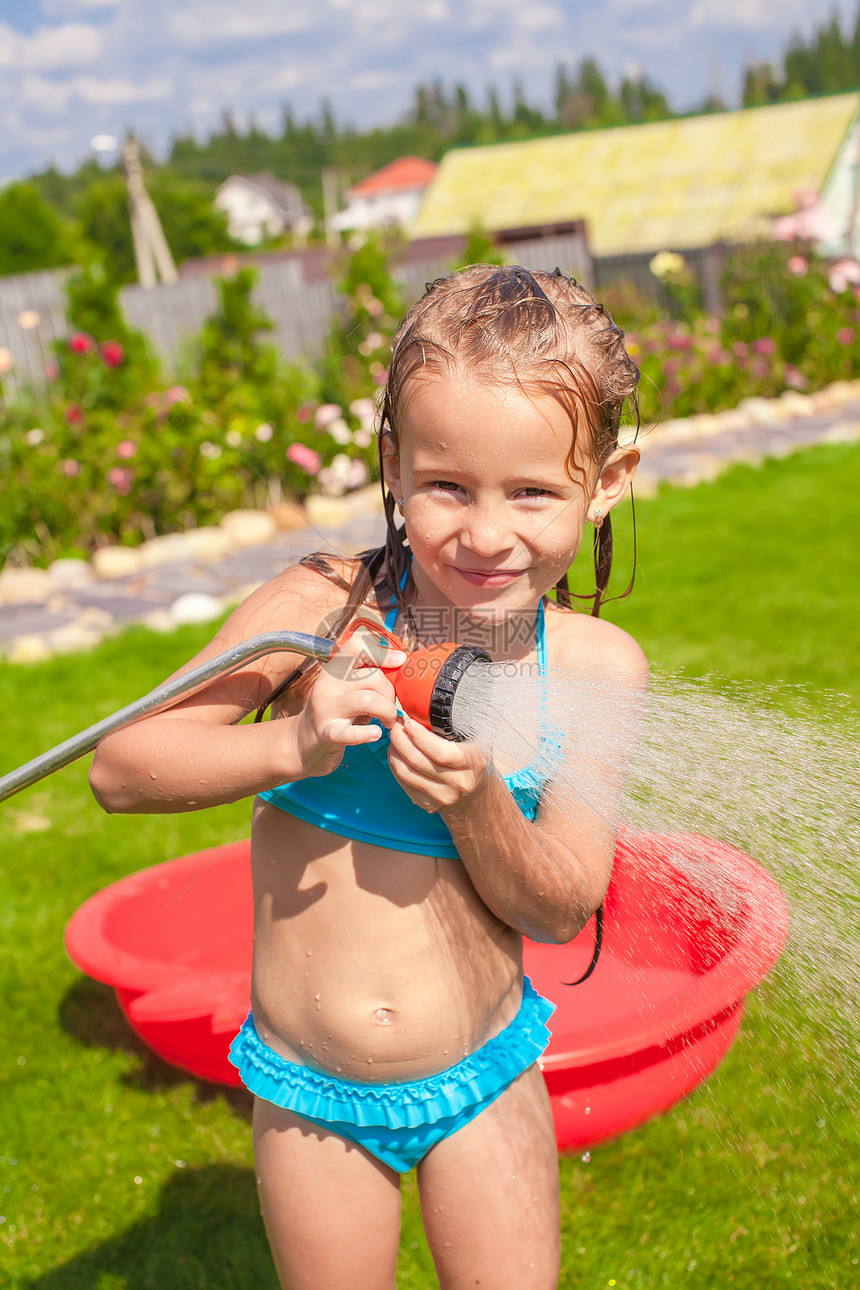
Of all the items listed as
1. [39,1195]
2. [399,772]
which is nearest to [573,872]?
[399,772]

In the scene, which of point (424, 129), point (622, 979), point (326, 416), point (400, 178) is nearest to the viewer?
point (622, 979)

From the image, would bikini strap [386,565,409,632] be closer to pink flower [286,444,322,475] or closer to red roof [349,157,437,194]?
pink flower [286,444,322,475]

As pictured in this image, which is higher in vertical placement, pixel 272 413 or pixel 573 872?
pixel 573 872

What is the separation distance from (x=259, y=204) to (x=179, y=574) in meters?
116

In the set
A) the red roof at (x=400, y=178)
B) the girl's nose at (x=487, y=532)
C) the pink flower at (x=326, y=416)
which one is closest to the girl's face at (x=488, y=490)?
the girl's nose at (x=487, y=532)

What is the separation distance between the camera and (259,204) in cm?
11388

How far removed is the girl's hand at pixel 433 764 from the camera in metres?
1.27

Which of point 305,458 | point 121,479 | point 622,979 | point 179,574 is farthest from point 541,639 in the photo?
point 121,479

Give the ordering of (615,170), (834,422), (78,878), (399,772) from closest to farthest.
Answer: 1. (399,772)
2. (78,878)
3. (834,422)
4. (615,170)

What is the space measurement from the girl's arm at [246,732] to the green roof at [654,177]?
26.0 metres

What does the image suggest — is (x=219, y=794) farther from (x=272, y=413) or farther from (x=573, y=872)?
(x=272, y=413)

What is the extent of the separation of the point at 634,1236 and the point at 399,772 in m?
1.70

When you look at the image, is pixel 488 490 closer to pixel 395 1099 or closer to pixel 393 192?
pixel 395 1099

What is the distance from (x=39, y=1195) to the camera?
2693mm
